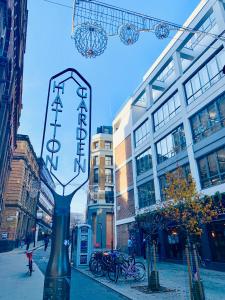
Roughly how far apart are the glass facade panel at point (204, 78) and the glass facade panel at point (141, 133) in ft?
23.6

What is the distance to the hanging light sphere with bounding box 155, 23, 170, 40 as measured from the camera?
5629 mm

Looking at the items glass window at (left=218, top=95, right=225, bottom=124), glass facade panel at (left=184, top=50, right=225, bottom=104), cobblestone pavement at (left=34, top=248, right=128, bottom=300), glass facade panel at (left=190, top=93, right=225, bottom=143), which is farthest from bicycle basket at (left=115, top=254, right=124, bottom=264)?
glass facade panel at (left=184, top=50, right=225, bottom=104)

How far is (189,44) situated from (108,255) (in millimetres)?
20734

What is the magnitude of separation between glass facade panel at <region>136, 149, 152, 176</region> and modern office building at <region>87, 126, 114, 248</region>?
1488cm

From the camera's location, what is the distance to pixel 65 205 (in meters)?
3.48

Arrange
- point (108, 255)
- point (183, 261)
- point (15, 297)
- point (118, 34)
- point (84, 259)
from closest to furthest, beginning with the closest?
point (118, 34) → point (15, 297) → point (108, 255) → point (84, 259) → point (183, 261)

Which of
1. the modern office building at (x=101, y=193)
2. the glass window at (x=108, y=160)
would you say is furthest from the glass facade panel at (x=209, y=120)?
the glass window at (x=108, y=160)

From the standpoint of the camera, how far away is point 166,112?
21.8m

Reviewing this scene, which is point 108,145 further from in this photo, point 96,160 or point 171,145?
point 171,145

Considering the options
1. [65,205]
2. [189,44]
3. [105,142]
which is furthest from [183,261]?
[105,142]

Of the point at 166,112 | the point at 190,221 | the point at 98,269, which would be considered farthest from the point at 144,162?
the point at 190,221

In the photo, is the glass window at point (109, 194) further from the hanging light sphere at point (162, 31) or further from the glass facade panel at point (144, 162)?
the hanging light sphere at point (162, 31)

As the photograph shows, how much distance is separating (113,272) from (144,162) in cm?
1547

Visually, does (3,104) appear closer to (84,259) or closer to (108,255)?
(108,255)
